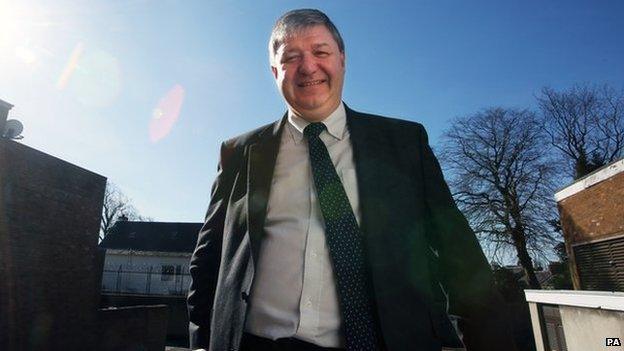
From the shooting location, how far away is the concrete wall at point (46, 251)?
11242mm

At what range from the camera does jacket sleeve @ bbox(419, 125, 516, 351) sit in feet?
4.70

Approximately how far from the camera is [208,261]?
1999 millimetres

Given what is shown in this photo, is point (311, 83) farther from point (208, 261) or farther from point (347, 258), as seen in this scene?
point (208, 261)

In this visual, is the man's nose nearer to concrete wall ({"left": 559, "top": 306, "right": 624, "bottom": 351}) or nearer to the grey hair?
the grey hair

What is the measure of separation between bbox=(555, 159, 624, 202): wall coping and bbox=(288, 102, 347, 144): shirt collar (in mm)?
11584

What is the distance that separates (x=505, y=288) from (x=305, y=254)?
1151 inches

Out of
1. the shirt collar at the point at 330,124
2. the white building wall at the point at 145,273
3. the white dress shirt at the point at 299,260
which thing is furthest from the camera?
the white building wall at the point at 145,273

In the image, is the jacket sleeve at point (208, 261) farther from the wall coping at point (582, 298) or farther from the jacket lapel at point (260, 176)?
the wall coping at point (582, 298)

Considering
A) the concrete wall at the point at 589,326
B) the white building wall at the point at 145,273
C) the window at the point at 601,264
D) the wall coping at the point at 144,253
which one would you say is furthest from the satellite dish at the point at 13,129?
the wall coping at the point at 144,253

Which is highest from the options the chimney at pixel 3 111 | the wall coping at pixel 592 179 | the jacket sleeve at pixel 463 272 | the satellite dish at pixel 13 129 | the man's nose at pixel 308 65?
the chimney at pixel 3 111

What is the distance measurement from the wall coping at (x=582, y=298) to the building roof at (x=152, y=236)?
114ft

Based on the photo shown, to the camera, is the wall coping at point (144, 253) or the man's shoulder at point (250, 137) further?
the wall coping at point (144, 253)

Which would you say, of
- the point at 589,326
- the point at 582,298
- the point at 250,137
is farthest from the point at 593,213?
the point at 250,137

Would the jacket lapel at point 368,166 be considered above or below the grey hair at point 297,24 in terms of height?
below
